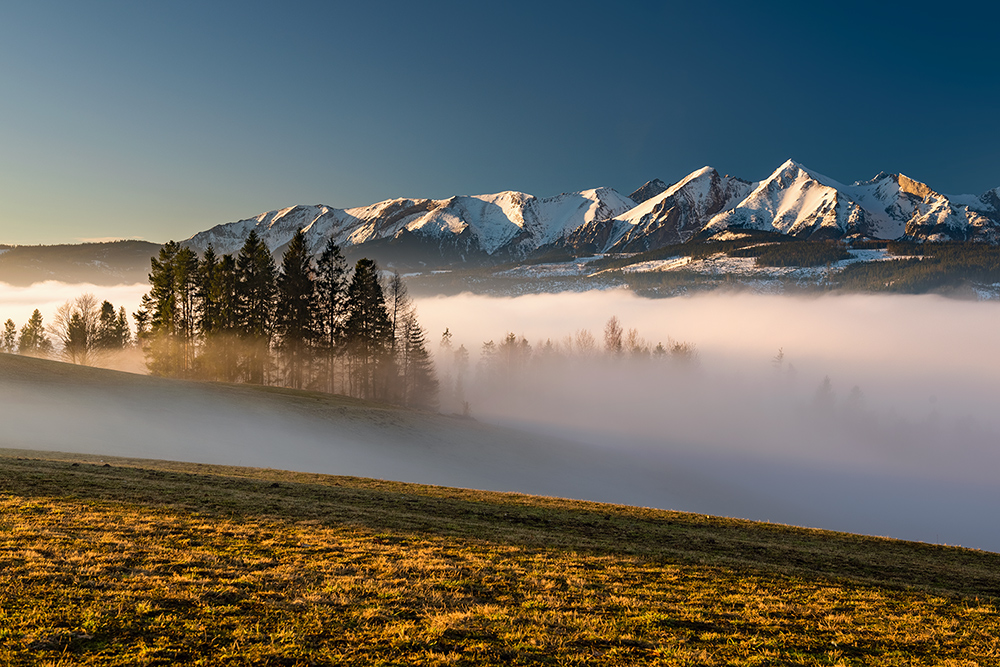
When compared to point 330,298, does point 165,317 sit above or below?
below

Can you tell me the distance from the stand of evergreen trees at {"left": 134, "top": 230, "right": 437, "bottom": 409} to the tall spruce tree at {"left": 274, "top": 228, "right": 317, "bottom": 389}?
107 millimetres

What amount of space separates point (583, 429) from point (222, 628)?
87.5 meters

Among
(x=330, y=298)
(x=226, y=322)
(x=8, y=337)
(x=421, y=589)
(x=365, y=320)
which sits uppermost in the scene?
(x=330, y=298)

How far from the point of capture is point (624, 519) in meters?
19.2

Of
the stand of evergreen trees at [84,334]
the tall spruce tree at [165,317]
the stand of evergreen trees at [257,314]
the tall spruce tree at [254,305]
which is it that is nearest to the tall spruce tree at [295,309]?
the stand of evergreen trees at [257,314]

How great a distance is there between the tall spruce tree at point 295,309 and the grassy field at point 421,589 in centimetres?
4018

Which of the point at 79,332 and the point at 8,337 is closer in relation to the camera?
the point at 79,332

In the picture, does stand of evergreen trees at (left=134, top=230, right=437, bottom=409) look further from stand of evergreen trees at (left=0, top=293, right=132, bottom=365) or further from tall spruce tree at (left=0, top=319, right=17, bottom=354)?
tall spruce tree at (left=0, top=319, right=17, bottom=354)

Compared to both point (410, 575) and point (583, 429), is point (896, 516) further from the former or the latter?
point (410, 575)

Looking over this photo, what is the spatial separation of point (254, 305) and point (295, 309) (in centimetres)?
455

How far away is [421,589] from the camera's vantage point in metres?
8.91

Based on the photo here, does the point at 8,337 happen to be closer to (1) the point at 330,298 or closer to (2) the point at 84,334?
(2) the point at 84,334

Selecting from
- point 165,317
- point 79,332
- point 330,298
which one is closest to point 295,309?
point 330,298

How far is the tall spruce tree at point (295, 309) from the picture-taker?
56656mm
